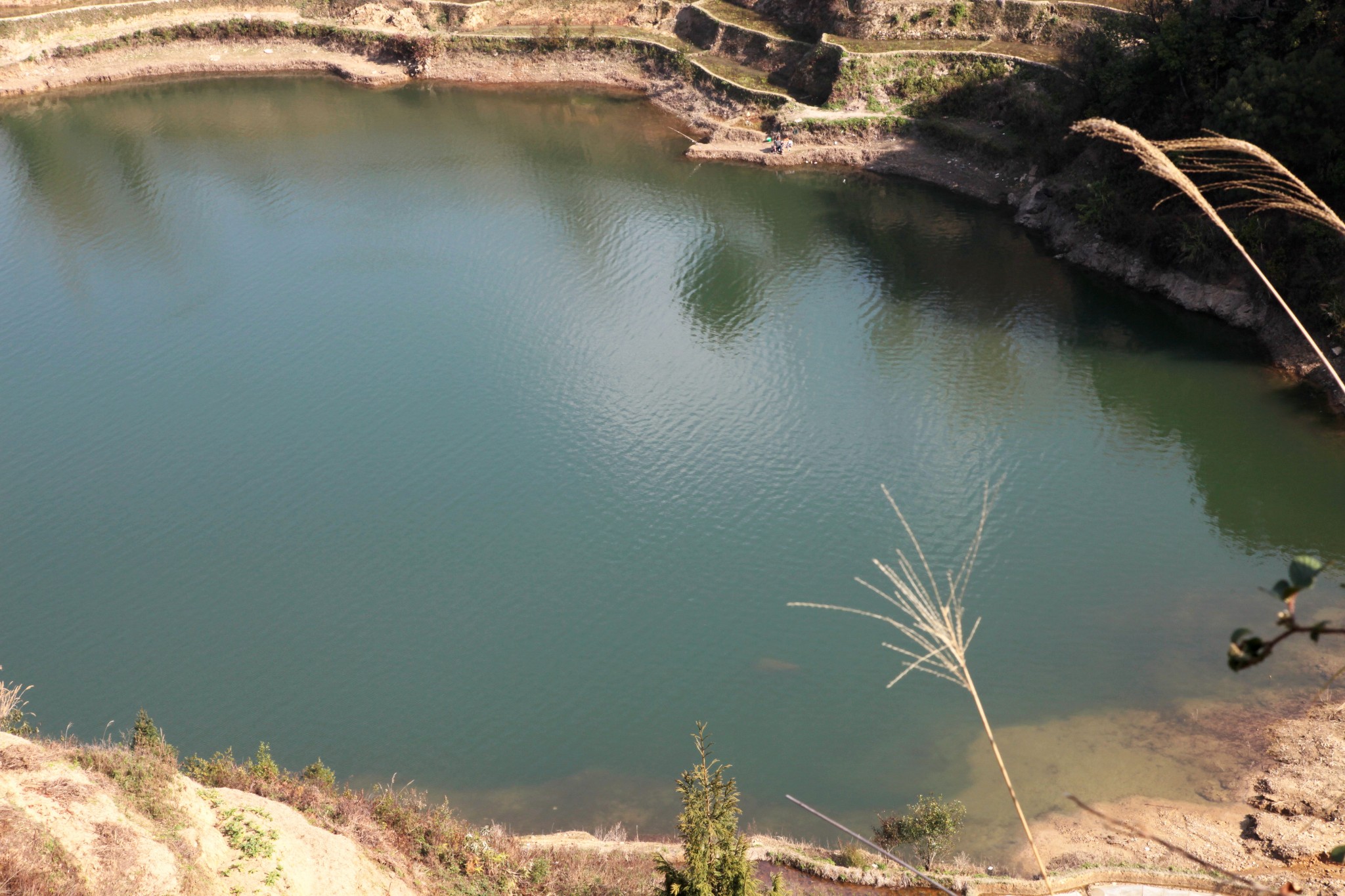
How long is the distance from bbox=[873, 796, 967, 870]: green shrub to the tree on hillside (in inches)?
175

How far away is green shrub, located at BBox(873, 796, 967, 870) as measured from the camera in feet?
58.5

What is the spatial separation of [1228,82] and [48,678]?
4049cm

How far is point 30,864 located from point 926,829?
13940mm

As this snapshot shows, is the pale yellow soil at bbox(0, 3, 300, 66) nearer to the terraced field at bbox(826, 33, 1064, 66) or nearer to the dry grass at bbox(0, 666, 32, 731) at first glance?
the terraced field at bbox(826, 33, 1064, 66)

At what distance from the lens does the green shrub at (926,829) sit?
17.8 m

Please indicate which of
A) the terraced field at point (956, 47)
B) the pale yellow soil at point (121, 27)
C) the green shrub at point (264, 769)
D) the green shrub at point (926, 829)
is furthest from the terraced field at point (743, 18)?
the green shrub at point (264, 769)

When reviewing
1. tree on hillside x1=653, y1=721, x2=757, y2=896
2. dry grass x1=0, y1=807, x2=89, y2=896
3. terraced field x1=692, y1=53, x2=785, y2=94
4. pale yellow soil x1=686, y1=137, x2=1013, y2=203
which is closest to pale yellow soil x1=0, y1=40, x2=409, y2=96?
terraced field x1=692, y1=53, x2=785, y2=94

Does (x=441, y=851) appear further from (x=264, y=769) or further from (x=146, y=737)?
(x=146, y=737)

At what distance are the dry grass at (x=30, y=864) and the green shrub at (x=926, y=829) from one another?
13.2 meters

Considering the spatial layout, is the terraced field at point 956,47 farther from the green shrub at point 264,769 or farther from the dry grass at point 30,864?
the dry grass at point 30,864

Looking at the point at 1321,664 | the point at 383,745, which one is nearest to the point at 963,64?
the point at 1321,664

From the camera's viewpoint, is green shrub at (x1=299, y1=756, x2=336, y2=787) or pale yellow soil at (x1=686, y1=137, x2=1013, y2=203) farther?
pale yellow soil at (x1=686, y1=137, x2=1013, y2=203)

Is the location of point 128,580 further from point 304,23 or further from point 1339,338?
point 304,23

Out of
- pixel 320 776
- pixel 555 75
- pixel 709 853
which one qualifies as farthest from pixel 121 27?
pixel 709 853
